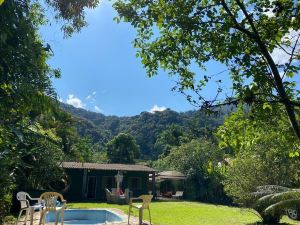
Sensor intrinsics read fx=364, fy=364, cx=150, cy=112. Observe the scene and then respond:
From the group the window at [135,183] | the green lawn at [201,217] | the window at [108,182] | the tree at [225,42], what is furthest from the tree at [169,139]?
the tree at [225,42]

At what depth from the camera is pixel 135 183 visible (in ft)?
111

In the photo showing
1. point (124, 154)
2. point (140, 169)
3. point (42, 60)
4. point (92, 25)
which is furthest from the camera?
point (124, 154)

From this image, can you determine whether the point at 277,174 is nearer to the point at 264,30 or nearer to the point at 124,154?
the point at 264,30

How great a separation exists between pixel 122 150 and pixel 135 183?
74.9 feet

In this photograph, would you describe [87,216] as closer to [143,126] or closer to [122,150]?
[122,150]

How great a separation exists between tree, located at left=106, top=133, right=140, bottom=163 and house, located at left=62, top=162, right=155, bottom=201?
21.7 metres

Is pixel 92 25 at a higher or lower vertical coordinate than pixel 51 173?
higher

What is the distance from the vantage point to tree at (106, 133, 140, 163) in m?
55.8

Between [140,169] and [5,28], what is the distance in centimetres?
2945

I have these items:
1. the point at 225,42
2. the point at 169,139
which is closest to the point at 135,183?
the point at 225,42

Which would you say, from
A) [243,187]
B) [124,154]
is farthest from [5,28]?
[124,154]

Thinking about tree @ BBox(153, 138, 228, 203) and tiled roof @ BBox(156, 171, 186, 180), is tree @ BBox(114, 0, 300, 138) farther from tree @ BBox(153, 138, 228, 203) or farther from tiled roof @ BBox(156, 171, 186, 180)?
tiled roof @ BBox(156, 171, 186, 180)

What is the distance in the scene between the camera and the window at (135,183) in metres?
33.7

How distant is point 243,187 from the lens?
1600 centimetres
